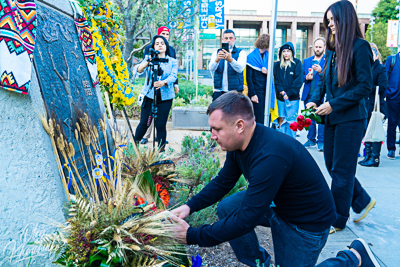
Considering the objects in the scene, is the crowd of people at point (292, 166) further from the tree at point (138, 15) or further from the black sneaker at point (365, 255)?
the tree at point (138, 15)

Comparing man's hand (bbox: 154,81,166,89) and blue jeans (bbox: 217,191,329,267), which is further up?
man's hand (bbox: 154,81,166,89)

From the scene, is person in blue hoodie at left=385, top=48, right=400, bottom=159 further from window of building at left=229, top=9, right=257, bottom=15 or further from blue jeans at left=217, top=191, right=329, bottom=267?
window of building at left=229, top=9, right=257, bottom=15

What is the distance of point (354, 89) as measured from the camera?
3252 mm

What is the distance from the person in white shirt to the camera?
20.4 ft

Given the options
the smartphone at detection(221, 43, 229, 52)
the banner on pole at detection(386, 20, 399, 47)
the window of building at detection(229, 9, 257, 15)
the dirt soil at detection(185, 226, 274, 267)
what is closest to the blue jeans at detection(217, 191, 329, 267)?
the dirt soil at detection(185, 226, 274, 267)

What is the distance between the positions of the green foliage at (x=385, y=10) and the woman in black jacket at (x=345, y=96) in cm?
5686

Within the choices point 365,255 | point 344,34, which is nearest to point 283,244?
point 365,255

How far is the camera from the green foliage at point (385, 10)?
173 feet

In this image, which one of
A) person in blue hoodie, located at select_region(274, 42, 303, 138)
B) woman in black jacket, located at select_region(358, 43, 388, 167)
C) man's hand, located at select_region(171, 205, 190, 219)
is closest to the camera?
man's hand, located at select_region(171, 205, 190, 219)

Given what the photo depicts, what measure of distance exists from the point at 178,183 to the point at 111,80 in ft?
4.10

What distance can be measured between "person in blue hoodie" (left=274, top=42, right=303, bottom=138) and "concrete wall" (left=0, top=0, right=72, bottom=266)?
18.0 feet

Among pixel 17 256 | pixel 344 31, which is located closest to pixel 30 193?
pixel 17 256

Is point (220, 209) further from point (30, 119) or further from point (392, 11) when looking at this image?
point (392, 11)

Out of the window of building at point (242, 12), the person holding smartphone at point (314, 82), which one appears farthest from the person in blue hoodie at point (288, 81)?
the window of building at point (242, 12)
